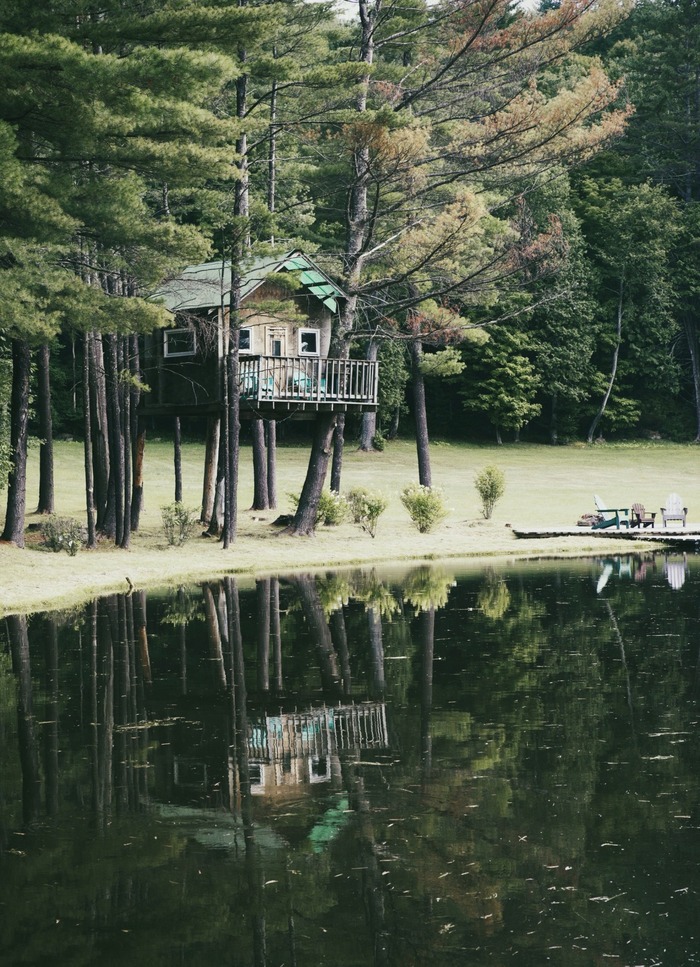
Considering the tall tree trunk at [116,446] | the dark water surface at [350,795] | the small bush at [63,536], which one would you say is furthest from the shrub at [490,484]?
the dark water surface at [350,795]

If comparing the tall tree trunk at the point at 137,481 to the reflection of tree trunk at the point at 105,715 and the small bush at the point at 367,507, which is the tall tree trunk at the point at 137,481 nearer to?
the small bush at the point at 367,507

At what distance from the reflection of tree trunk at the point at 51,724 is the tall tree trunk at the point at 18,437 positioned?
10.1 m

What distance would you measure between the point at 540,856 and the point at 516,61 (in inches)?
980

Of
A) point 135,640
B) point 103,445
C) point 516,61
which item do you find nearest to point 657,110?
point 516,61

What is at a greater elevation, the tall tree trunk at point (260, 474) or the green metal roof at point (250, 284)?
the green metal roof at point (250, 284)

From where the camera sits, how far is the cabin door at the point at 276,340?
33.8 meters

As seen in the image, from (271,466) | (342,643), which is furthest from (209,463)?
(342,643)

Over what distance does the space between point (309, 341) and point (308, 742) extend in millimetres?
24544

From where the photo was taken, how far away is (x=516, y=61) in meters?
29.4

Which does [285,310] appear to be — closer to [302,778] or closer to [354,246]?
[354,246]

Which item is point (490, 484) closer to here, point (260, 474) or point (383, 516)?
point (383, 516)

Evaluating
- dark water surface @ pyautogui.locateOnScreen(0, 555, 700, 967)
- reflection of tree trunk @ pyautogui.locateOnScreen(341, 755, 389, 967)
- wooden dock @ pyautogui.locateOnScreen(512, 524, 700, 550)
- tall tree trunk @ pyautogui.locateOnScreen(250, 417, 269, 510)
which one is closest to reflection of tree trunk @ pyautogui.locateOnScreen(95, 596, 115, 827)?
dark water surface @ pyautogui.locateOnScreen(0, 555, 700, 967)

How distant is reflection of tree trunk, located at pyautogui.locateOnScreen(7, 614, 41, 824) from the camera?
30.3 feet

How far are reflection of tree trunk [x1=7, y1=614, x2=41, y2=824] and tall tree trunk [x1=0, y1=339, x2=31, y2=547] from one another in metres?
9.34
